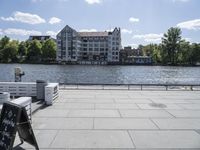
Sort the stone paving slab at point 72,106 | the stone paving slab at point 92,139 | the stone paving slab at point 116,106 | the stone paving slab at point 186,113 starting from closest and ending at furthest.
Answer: the stone paving slab at point 92,139, the stone paving slab at point 186,113, the stone paving slab at point 72,106, the stone paving slab at point 116,106

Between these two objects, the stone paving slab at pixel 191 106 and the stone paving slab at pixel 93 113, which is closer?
the stone paving slab at pixel 93 113

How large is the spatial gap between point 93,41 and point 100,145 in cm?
11683

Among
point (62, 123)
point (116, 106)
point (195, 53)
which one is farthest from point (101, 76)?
point (195, 53)

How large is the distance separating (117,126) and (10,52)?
121046 mm

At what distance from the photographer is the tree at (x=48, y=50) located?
392ft

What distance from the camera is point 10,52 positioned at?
389ft

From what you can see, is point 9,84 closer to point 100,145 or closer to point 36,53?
point 100,145

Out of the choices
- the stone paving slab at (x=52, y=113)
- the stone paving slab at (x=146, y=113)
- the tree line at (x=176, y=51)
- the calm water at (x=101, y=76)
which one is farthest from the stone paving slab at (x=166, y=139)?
the tree line at (x=176, y=51)

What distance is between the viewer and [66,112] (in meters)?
9.32

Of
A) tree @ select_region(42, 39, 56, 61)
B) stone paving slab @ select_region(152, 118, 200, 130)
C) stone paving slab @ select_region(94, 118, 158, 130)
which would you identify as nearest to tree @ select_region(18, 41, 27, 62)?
tree @ select_region(42, 39, 56, 61)

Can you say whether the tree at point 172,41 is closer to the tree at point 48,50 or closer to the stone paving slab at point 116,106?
the tree at point 48,50

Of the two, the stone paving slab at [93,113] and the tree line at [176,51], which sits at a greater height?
the tree line at [176,51]

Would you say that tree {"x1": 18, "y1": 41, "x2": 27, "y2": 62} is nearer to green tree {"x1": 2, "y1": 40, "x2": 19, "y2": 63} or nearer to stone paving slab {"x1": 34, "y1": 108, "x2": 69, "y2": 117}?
green tree {"x1": 2, "y1": 40, "x2": 19, "y2": 63}

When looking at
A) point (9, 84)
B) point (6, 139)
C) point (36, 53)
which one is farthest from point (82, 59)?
point (6, 139)
